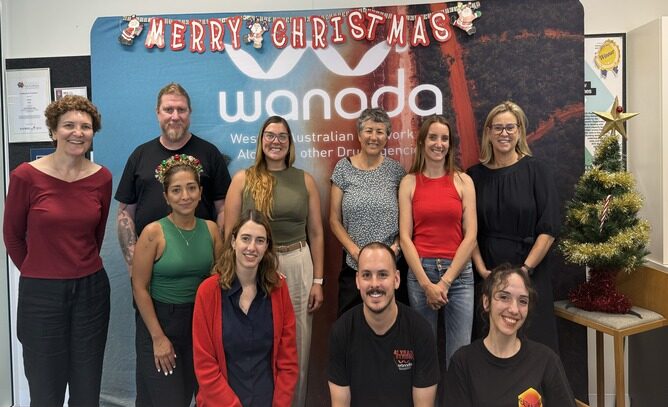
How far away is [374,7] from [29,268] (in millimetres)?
2191

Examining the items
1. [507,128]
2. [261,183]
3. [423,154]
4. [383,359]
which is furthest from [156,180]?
[507,128]

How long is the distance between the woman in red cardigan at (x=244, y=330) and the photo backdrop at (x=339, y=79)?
3.22 feet

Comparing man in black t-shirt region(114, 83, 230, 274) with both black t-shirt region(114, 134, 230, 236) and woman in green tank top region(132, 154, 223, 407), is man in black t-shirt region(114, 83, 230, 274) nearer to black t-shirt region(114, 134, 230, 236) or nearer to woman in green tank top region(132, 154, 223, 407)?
black t-shirt region(114, 134, 230, 236)

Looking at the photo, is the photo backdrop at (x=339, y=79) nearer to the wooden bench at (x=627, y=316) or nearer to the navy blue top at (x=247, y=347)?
the wooden bench at (x=627, y=316)

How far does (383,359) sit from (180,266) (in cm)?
95

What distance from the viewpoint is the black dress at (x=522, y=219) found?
2.68 metres

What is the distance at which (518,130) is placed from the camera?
2725 millimetres

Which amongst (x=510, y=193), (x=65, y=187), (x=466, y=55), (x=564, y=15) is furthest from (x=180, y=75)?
(x=564, y=15)

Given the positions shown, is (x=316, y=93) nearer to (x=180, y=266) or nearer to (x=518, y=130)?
(x=518, y=130)

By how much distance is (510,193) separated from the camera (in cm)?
270

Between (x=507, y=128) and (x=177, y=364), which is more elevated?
(x=507, y=128)

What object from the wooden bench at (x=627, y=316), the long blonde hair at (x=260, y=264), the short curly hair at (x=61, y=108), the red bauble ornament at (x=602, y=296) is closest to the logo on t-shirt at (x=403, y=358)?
the long blonde hair at (x=260, y=264)

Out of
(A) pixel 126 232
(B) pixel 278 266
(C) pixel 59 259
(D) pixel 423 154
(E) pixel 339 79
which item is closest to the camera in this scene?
(C) pixel 59 259

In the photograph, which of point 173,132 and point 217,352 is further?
point 173,132
